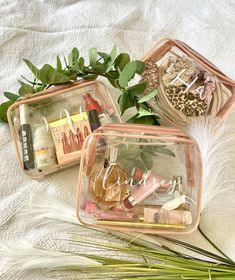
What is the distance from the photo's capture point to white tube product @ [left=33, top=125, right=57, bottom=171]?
0.90m

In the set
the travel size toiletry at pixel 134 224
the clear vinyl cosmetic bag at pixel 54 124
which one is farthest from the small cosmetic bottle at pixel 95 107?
the travel size toiletry at pixel 134 224

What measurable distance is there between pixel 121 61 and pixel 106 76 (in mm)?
45

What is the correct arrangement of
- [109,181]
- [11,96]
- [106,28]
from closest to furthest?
[109,181] → [11,96] → [106,28]

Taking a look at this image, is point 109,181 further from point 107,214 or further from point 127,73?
point 127,73

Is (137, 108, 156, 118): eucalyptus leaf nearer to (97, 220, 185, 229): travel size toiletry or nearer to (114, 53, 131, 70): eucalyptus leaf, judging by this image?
(114, 53, 131, 70): eucalyptus leaf

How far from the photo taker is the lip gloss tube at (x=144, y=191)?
0.85 meters

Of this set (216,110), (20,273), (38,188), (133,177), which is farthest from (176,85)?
(20,273)

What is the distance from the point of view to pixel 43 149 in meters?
0.90

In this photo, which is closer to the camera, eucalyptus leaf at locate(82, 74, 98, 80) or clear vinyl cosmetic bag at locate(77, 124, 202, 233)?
clear vinyl cosmetic bag at locate(77, 124, 202, 233)

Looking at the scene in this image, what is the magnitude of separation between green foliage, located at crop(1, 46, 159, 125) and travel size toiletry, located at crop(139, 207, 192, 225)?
18 cm

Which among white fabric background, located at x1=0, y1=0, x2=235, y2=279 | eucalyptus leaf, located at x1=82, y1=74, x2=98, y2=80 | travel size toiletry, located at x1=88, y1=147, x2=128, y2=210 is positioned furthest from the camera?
white fabric background, located at x1=0, y1=0, x2=235, y2=279

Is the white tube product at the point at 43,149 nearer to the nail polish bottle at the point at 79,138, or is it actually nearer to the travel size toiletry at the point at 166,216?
the nail polish bottle at the point at 79,138

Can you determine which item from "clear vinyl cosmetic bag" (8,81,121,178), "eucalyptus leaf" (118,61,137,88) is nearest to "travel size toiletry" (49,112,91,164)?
"clear vinyl cosmetic bag" (8,81,121,178)

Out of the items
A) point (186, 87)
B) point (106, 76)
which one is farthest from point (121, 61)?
point (186, 87)
